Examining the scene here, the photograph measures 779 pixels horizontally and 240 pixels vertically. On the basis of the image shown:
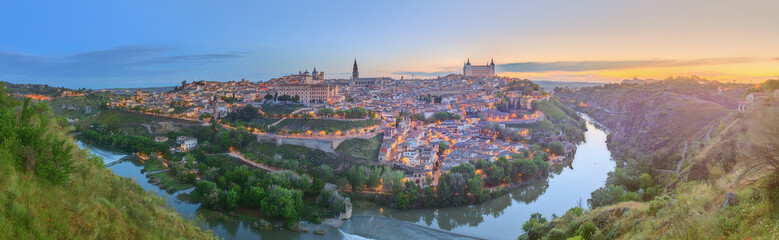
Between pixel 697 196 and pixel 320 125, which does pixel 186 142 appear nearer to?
pixel 320 125

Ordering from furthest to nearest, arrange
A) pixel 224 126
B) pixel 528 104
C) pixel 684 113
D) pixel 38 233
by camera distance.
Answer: pixel 528 104, pixel 224 126, pixel 684 113, pixel 38 233

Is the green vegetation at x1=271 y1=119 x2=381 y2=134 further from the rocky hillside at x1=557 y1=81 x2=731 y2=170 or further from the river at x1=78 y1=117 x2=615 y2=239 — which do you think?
the rocky hillside at x1=557 y1=81 x2=731 y2=170

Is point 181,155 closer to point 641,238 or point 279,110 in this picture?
point 279,110

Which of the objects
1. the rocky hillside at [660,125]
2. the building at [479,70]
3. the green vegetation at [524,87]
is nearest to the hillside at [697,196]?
the rocky hillside at [660,125]

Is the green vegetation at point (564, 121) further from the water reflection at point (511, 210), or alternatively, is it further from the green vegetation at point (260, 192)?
the green vegetation at point (260, 192)

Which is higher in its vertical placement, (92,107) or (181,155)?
(92,107)

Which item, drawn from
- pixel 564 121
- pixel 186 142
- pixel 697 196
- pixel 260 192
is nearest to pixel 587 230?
pixel 697 196

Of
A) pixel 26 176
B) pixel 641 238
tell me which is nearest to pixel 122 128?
pixel 26 176

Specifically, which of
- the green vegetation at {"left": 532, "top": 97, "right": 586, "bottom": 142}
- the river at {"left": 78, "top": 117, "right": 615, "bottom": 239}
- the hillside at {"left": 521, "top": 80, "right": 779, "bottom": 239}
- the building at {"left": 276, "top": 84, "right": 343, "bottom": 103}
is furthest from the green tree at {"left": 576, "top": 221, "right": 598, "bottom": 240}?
the building at {"left": 276, "top": 84, "right": 343, "bottom": 103}
